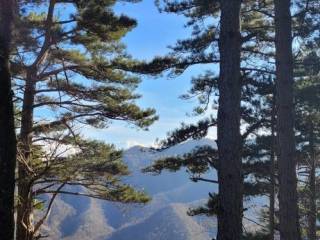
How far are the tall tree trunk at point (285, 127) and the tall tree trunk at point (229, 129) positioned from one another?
145 centimetres

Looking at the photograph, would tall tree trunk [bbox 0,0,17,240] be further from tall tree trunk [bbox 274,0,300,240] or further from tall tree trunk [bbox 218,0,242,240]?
tall tree trunk [bbox 274,0,300,240]

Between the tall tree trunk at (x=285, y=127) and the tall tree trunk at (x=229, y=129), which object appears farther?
the tall tree trunk at (x=285, y=127)

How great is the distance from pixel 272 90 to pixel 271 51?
92 cm

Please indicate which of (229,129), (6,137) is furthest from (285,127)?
(6,137)

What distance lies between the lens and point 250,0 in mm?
11031

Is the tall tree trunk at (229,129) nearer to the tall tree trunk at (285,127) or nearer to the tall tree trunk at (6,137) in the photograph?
the tall tree trunk at (285,127)

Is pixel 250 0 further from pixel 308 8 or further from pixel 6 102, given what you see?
pixel 6 102

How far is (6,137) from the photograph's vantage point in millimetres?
6438

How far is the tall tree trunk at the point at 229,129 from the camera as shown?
6.71 meters

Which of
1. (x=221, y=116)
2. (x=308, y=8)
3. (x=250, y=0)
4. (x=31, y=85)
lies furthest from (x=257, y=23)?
(x=221, y=116)

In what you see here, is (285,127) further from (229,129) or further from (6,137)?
(6,137)

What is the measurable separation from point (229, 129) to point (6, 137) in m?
2.91

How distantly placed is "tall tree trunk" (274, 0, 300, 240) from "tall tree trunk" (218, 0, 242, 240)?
1.45 m

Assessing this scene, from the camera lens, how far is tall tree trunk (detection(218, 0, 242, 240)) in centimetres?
671
